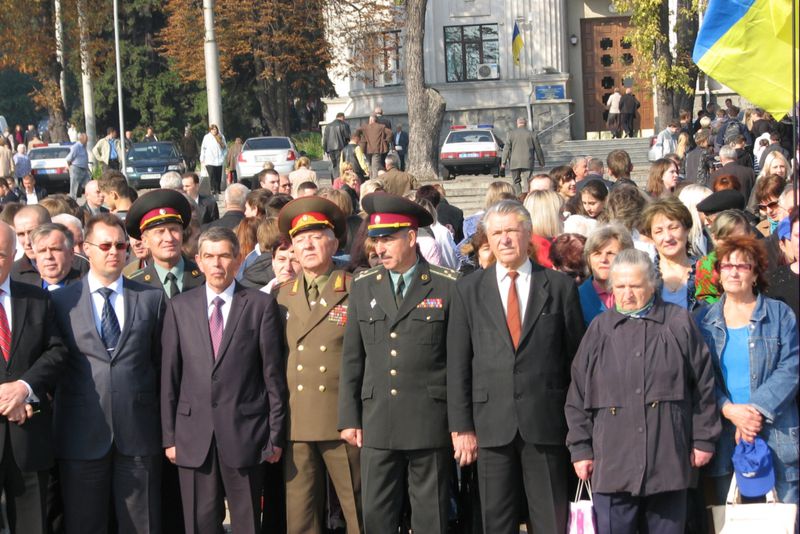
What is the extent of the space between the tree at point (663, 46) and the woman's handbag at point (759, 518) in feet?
64.8

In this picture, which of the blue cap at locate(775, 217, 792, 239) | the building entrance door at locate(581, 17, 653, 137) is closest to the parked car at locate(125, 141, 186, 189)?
the building entrance door at locate(581, 17, 653, 137)

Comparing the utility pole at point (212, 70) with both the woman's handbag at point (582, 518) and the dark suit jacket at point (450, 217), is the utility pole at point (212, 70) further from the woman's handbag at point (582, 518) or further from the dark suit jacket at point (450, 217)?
the woman's handbag at point (582, 518)

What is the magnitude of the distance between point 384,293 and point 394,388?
51 centimetres

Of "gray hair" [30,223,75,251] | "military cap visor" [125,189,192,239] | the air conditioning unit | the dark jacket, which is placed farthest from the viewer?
the air conditioning unit

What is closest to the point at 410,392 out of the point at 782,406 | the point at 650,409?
the point at 650,409

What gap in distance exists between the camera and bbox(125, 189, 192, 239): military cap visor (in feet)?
24.4

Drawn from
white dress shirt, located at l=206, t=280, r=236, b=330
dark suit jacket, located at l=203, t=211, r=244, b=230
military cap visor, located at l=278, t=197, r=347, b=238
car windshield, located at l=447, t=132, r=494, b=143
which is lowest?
white dress shirt, located at l=206, t=280, r=236, b=330

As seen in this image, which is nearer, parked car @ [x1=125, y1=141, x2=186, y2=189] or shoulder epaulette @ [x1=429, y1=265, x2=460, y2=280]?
shoulder epaulette @ [x1=429, y1=265, x2=460, y2=280]

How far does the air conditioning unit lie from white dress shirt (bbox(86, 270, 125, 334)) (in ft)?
125

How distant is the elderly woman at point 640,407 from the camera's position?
20.5 feet

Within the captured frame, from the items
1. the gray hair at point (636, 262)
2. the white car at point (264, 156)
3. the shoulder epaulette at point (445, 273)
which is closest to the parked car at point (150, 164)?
the white car at point (264, 156)

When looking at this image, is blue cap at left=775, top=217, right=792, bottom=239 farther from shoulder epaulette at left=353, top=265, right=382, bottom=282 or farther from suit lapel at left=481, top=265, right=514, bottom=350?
shoulder epaulette at left=353, top=265, right=382, bottom=282

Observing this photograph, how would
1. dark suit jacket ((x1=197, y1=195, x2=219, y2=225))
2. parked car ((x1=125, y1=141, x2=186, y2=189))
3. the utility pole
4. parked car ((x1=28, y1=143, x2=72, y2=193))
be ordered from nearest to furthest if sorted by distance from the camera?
dark suit jacket ((x1=197, y1=195, x2=219, y2=225)) < the utility pole < parked car ((x1=125, y1=141, x2=186, y2=189)) < parked car ((x1=28, y1=143, x2=72, y2=193))

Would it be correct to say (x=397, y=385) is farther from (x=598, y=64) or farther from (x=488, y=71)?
(x=598, y=64)
